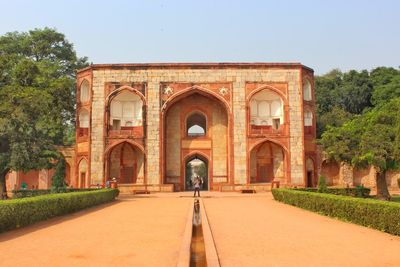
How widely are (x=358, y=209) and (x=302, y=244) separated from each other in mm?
3643

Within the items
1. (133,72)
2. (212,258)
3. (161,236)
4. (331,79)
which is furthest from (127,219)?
(331,79)

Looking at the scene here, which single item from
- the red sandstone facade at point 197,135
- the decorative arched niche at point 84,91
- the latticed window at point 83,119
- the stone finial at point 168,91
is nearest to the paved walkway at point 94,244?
the red sandstone facade at point 197,135

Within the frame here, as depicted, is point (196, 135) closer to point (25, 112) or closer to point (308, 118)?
point (308, 118)

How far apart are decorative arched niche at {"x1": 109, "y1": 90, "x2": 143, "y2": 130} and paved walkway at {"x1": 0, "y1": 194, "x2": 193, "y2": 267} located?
18410 mm

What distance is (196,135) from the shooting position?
95.2 feet

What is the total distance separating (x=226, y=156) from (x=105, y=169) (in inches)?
314

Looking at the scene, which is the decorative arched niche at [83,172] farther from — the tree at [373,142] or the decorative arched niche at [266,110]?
the tree at [373,142]

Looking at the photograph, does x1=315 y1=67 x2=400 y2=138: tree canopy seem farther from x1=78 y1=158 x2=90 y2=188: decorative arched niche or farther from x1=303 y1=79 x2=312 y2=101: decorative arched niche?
x1=78 y1=158 x2=90 y2=188: decorative arched niche

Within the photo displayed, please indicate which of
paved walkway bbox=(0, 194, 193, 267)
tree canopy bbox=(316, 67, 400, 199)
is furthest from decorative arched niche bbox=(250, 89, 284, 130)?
paved walkway bbox=(0, 194, 193, 267)

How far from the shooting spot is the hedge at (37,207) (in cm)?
901

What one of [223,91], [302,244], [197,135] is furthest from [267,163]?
[302,244]

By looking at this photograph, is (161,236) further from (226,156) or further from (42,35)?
(42,35)

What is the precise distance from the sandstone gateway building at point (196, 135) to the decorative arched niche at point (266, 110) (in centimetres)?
7

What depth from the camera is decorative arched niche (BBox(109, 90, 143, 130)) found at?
1123 inches
